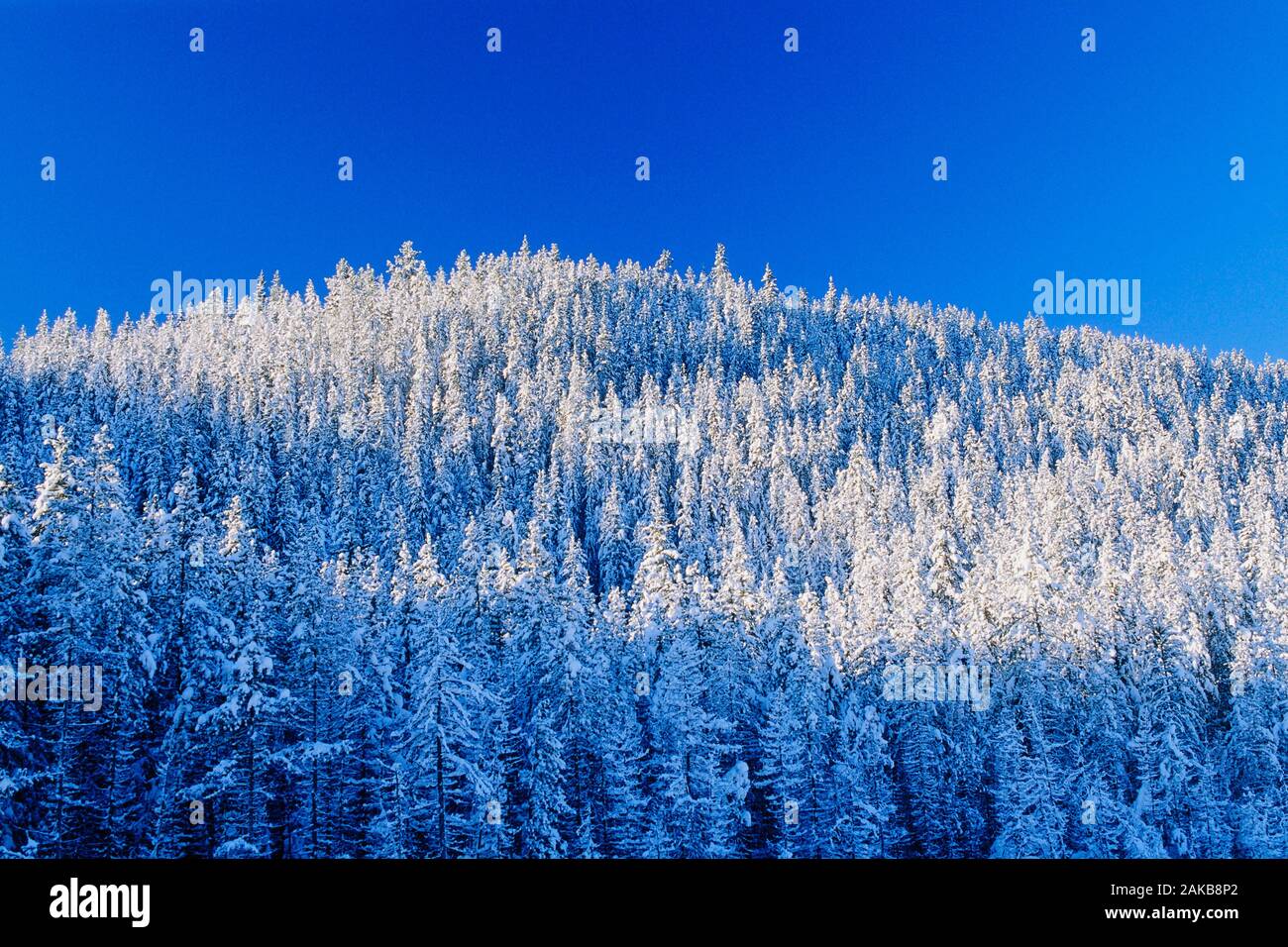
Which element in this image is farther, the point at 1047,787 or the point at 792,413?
the point at 792,413

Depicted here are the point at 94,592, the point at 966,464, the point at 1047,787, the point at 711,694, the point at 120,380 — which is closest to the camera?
the point at 94,592

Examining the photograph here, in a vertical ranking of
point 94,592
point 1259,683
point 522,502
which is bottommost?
point 1259,683

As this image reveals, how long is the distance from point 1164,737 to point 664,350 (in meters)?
127

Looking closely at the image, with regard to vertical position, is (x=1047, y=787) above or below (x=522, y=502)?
below

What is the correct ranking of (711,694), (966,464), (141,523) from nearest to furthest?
(141,523) → (711,694) → (966,464)

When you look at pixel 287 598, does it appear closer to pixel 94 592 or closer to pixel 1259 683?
pixel 94 592

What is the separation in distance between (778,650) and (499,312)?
125m

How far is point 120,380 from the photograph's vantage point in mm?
95688

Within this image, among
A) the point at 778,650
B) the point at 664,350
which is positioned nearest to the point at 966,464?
the point at 664,350

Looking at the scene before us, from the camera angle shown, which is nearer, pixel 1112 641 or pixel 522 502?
pixel 1112 641

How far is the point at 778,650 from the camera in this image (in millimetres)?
35156

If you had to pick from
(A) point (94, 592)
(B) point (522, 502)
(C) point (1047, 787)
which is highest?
(B) point (522, 502)

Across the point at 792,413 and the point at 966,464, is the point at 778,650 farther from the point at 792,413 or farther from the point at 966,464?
the point at 792,413

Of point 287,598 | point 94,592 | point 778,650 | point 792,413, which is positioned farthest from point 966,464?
point 94,592
